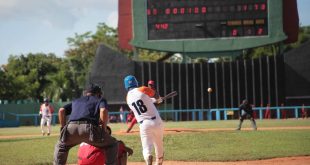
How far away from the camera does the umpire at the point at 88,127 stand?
378 inches

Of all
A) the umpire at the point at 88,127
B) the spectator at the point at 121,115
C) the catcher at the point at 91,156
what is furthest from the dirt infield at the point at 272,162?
the spectator at the point at 121,115

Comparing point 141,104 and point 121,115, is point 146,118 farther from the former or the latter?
point 121,115

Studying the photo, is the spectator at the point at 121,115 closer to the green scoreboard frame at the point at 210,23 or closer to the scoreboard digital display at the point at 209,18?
the green scoreboard frame at the point at 210,23

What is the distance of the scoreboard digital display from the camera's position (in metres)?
40.4

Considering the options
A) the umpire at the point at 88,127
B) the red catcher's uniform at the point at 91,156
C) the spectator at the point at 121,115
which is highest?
the umpire at the point at 88,127

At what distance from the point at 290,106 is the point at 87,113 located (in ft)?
133

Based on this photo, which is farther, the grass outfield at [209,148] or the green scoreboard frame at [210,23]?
the green scoreboard frame at [210,23]

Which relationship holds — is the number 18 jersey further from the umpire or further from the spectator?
the spectator

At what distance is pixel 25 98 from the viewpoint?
7062 centimetres

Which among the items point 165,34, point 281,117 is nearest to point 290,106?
point 281,117

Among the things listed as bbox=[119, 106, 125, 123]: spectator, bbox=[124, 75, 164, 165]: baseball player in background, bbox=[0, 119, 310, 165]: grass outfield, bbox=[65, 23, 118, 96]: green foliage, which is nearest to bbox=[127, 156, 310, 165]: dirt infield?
bbox=[0, 119, 310, 165]: grass outfield

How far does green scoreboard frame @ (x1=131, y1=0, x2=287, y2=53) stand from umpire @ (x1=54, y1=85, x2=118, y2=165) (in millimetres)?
31265

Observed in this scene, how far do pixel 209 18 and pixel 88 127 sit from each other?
1253 inches

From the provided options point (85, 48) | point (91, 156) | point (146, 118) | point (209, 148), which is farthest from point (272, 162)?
point (85, 48)
